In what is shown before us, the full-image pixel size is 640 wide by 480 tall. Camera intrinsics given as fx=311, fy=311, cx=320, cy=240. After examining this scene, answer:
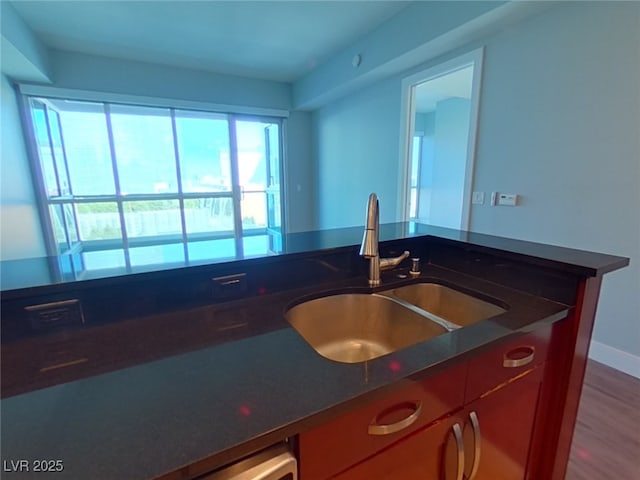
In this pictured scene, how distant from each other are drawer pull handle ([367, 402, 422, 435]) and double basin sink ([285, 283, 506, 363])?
371mm

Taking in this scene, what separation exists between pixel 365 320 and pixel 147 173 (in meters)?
4.48

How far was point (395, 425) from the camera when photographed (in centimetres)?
67

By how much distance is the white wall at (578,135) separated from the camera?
6.07ft

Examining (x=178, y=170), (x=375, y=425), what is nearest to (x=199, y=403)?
(x=375, y=425)

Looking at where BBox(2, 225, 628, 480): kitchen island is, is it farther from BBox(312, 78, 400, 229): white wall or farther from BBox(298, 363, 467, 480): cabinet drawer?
BBox(312, 78, 400, 229): white wall

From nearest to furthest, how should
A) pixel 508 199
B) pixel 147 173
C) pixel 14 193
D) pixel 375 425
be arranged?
pixel 375 425 → pixel 508 199 → pixel 14 193 → pixel 147 173

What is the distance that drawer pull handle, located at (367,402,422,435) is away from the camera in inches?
25.1

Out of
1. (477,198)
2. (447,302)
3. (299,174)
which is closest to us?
(447,302)

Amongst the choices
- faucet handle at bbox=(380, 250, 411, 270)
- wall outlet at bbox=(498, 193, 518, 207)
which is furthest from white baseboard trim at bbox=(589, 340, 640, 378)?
faucet handle at bbox=(380, 250, 411, 270)

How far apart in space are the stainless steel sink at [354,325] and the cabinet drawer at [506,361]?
0.26 metres

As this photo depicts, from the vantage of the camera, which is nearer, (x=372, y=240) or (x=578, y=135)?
(x=372, y=240)

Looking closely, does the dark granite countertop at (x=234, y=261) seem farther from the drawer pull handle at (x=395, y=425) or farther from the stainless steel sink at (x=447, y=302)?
the drawer pull handle at (x=395, y=425)

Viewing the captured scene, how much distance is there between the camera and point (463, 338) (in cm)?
78

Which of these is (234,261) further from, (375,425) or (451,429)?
(451,429)
